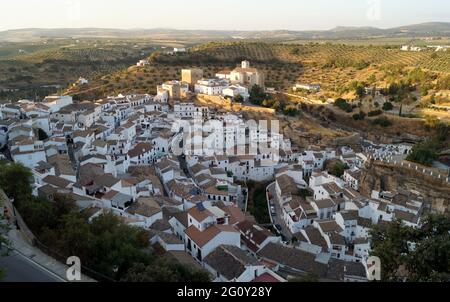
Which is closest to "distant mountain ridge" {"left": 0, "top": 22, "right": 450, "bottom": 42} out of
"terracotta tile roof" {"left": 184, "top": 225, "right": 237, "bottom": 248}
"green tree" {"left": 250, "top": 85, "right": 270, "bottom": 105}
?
"green tree" {"left": 250, "top": 85, "right": 270, "bottom": 105}

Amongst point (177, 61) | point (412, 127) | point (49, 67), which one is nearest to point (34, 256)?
A: point (412, 127)

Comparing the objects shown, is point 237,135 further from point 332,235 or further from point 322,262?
point 322,262

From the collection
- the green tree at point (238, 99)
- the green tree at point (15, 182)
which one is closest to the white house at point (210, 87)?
the green tree at point (238, 99)

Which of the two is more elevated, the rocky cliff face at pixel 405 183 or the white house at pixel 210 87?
the white house at pixel 210 87

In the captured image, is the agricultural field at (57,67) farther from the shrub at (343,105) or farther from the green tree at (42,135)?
the shrub at (343,105)

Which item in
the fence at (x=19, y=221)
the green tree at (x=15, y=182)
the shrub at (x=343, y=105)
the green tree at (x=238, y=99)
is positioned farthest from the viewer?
the shrub at (x=343, y=105)

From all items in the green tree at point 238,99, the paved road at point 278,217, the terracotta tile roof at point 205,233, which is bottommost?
the paved road at point 278,217
